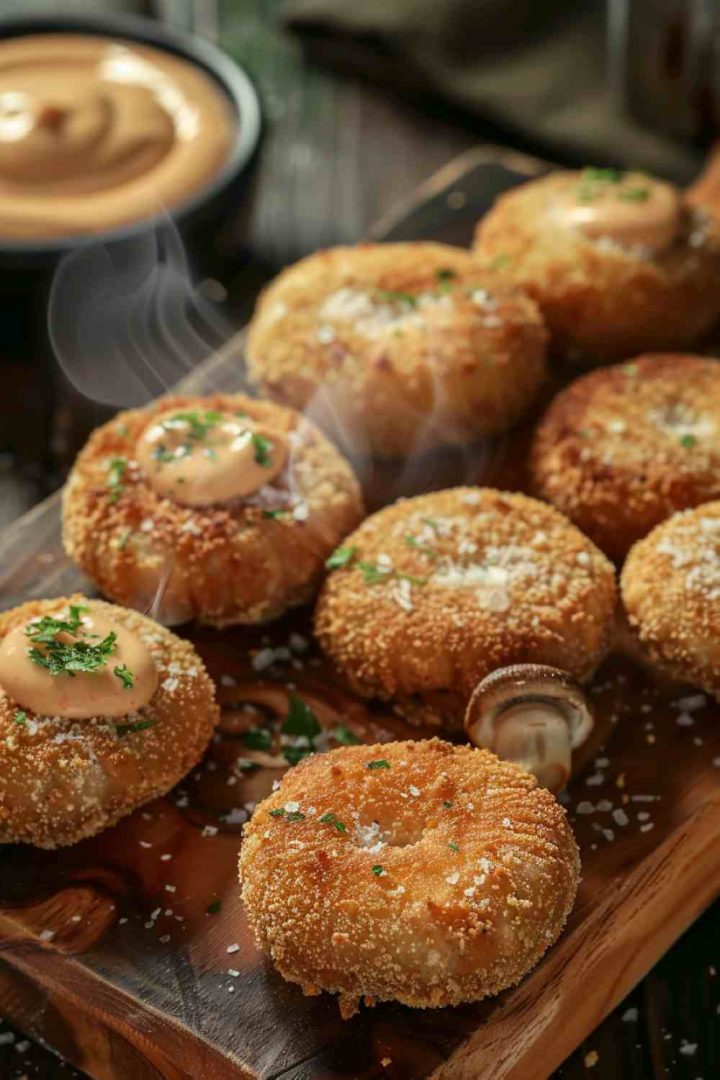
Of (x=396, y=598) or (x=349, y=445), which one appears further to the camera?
(x=349, y=445)

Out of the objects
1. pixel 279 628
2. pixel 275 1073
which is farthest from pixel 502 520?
pixel 275 1073

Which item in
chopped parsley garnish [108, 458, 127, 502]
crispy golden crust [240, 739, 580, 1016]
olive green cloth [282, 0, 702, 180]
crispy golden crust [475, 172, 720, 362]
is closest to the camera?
crispy golden crust [240, 739, 580, 1016]

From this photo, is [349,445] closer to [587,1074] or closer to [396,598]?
[396,598]

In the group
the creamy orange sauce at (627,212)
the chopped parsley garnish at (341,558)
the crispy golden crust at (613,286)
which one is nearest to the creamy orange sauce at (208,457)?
the chopped parsley garnish at (341,558)

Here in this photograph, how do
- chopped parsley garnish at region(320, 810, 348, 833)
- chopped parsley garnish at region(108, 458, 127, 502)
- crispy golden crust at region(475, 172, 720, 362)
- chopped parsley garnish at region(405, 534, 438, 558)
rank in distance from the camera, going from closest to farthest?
chopped parsley garnish at region(320, 810, 348, 833)
chopped parsley garnish at region(405, 534, 438, 558)
chopped parsley garnish at region(108, 458, 127, 502)
crispy golden crust at region(475, 172, 720, 362)

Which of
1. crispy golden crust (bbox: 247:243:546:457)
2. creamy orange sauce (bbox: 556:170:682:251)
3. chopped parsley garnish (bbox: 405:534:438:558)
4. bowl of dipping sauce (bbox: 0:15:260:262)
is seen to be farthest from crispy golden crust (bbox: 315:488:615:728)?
bowl of dipping sauce (bbox: 0:15:260:262)

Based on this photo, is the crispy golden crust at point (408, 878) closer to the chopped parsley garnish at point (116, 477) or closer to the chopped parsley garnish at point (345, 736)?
the chopped parsley garnish at point (345, 736)

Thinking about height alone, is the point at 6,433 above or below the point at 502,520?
below

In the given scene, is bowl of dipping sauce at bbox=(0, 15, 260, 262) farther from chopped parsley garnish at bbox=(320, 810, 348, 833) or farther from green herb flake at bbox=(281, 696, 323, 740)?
chopped parsley garnish at bbox=(320, 810, 348, 833)
